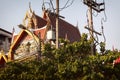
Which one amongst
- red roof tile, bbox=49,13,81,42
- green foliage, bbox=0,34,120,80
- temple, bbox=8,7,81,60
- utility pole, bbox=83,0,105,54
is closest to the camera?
green foliage, bbox=0,34,120,80

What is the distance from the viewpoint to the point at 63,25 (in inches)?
1818

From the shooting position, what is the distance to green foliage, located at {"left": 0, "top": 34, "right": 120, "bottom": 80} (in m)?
19.9

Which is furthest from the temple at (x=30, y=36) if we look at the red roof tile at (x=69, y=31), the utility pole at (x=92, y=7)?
the utility pole at (x=92, y=7)

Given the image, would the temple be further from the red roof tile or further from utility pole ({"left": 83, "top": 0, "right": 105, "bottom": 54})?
utility pole ({"left": 83, "top": 0, "right": 105, "bottom": 54})

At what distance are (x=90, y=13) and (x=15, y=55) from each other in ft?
53.3

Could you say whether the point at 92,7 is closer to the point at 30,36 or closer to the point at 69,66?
the point at 69,66

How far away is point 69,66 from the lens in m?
20.0

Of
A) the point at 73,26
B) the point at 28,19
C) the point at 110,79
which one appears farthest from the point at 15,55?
the point at 110,79

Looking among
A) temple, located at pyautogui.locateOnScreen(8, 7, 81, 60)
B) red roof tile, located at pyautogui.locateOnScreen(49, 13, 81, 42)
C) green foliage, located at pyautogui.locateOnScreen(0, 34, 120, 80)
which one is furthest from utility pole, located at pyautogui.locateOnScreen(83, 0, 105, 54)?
red roof tile, located at pyautogui.locateOnScreen(49, 13, 81, 42)

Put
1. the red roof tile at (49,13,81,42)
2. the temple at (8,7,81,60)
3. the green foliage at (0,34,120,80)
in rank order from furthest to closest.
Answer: the red roof tile at (49,13,81,42)
the temple at (8,7,81,60)
the green foliage at (0,34,120,80)

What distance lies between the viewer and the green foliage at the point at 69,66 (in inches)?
784

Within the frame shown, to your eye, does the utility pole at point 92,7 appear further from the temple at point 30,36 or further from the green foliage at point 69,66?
the temple at point 30,36

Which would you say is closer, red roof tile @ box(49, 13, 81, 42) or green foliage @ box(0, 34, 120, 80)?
green foliage @ box(0, 34, 120, 80)

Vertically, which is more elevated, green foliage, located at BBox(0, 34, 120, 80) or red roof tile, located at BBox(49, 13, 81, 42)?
red roof tile, located at BBox(49, 13, 81, 42)
